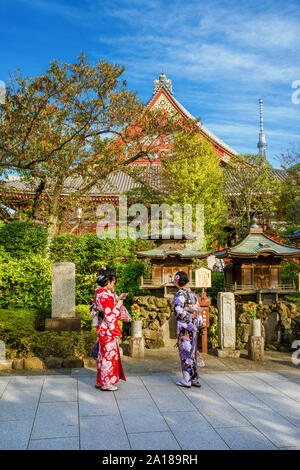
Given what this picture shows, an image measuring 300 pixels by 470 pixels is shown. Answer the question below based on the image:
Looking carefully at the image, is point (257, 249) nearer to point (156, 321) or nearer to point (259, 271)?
point (259, 271)

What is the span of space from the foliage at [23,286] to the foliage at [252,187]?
1234 centimetres

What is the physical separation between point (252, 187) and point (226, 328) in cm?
1347

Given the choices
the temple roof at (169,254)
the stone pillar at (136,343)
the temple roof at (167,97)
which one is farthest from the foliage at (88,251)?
the temple roof at (167,97)

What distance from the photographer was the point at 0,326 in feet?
25.6

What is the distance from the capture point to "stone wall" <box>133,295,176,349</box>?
36.2ft

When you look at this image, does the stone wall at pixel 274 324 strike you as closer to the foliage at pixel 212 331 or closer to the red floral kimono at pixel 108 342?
the foliage at pixel 212 331

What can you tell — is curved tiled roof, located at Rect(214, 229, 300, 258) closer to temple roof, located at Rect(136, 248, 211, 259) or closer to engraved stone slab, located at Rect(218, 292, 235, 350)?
temple roof, located at Rect(136, 248, 211, 259)

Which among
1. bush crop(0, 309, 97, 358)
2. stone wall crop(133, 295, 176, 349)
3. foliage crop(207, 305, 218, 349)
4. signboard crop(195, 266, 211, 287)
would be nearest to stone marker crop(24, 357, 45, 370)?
bush crop(0, 309, 97, 358)

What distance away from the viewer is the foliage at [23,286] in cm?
1117

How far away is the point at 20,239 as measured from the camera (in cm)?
1312

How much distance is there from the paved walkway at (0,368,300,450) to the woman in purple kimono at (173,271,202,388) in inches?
10.1

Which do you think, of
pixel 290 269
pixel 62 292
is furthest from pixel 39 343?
pixel 290 269

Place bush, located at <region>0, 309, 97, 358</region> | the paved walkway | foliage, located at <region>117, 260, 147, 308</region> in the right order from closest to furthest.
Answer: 1. the paved walkway
2. bush, located at <region>0, 309, 97, 358</region>
3. foliage, located at <region>117, 260, 147, 308</region>

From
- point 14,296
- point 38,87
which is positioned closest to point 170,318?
point 14,296
